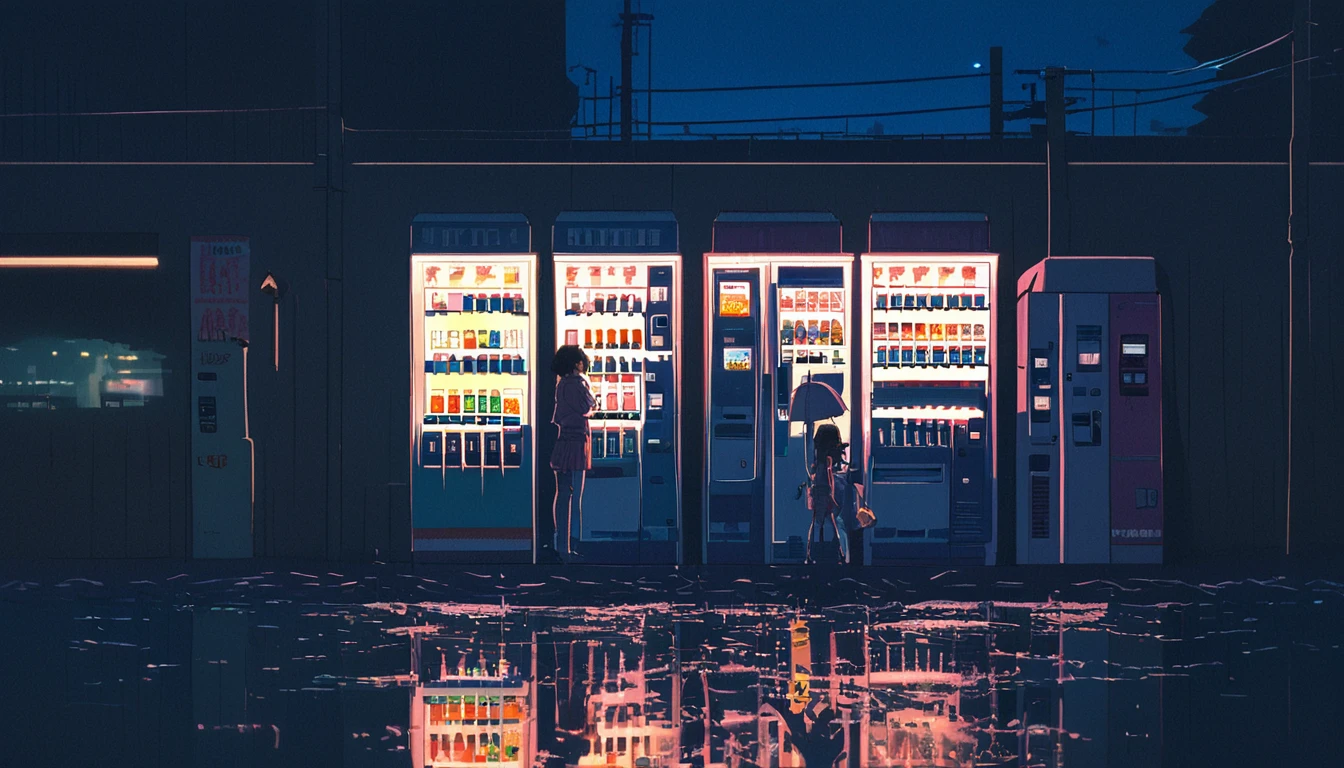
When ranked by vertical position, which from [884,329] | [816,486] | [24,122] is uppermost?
[24,122]

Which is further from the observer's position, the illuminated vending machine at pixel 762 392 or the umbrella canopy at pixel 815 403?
the illuminated vending machine at pixel 762 392

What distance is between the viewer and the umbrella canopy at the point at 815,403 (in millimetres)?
12047

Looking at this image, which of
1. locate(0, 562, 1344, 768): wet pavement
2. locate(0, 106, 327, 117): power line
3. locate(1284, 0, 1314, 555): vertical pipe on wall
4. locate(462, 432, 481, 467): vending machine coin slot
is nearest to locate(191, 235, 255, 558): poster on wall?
locate(0, 562, 1344, 768): wet pavement

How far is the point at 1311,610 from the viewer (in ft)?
32.7

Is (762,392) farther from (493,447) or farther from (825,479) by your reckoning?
(493,447)

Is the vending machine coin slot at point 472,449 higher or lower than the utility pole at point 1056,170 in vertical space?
lower

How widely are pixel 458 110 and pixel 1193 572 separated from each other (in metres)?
13.7

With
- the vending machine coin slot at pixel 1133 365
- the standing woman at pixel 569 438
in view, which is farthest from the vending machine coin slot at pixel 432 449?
the vending machine coin slot at pixel 1133 365

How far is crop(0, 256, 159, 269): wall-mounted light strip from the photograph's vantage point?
1302 cm

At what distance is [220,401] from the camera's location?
12984 mm

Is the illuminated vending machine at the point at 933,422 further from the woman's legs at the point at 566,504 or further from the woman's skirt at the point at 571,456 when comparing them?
the woman's legs at the point at 566,504

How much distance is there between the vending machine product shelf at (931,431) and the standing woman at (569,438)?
2.77m

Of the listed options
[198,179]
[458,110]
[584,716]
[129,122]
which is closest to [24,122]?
[129,122]

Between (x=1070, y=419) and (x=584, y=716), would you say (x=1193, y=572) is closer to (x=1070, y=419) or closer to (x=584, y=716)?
(x=1070, y=419)
